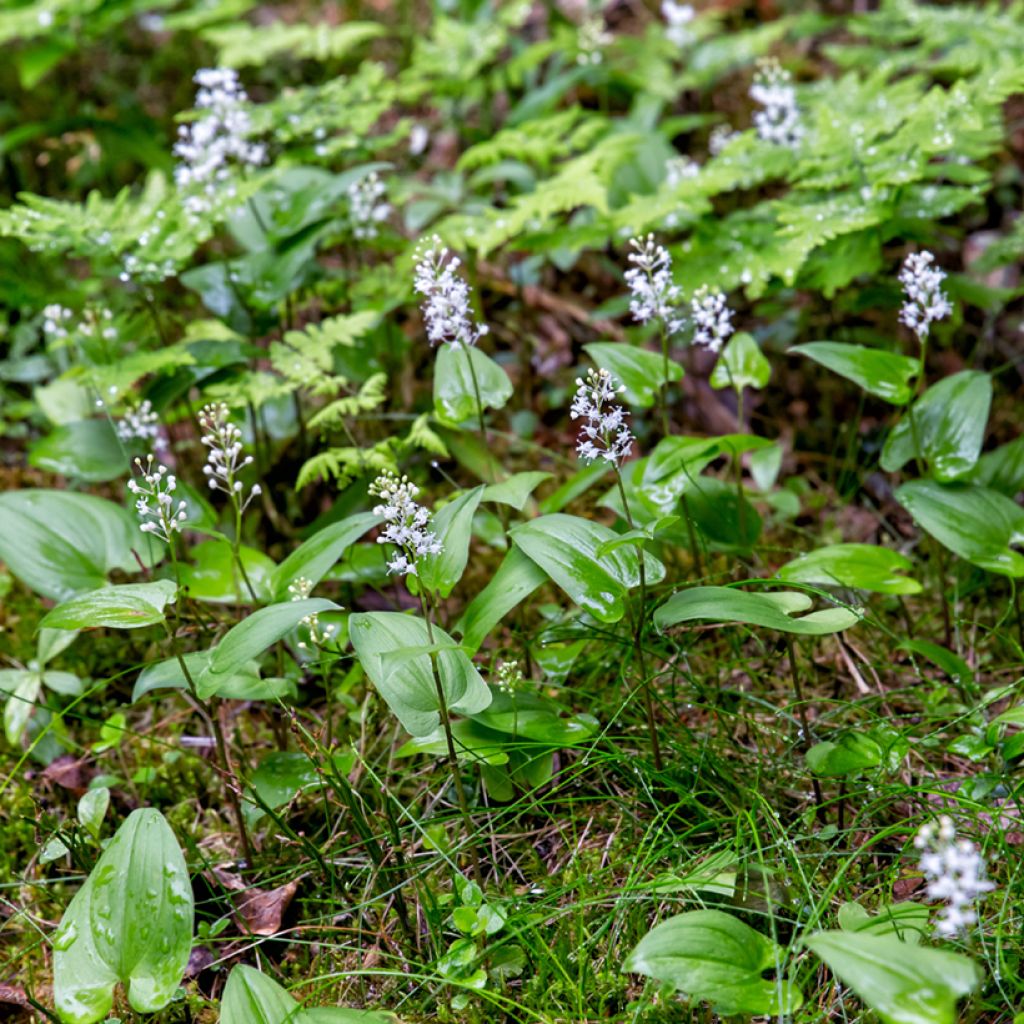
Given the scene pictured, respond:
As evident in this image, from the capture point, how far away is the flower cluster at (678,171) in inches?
175

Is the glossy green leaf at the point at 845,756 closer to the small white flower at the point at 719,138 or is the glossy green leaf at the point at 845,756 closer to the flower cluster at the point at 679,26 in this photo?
the small white flower at the point at 719,138

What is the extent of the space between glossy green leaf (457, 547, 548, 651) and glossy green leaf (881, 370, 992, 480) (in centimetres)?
129

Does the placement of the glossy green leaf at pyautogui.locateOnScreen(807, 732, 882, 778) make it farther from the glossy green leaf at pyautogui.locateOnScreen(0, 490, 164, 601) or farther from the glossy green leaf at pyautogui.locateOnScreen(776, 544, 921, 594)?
the glossy green leaf at pyautogui.locateOnScreen(0, 490, 164, 601)

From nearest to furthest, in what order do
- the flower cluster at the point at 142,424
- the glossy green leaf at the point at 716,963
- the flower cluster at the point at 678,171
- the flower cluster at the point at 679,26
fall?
the glossy green leaf at the point at 716,963, the flower cluster at the point at 142,424, the flower cluster at the point at 678,171, the flower cluster at the point at 679,26

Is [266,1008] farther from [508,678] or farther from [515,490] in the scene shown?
[515,490]

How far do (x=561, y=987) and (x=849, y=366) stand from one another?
2049 millimetres

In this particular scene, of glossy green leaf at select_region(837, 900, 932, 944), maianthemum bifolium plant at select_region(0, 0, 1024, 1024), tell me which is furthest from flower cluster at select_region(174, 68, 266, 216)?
glossy green leaf at select_region(837, 900, 932, 944)

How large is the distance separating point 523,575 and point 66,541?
1636mm

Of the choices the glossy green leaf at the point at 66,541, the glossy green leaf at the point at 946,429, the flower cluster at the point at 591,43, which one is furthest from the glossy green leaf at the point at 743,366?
the flower cluster at the point at 591,43

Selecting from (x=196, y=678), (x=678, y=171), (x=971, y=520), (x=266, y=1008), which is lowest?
(x=266, y=1008)

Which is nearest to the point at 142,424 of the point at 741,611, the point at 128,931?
the point at 128,931

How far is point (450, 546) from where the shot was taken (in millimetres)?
2719

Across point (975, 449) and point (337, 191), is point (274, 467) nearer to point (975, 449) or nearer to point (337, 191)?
point (337, 191)

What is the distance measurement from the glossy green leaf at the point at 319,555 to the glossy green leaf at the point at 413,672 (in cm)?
35
